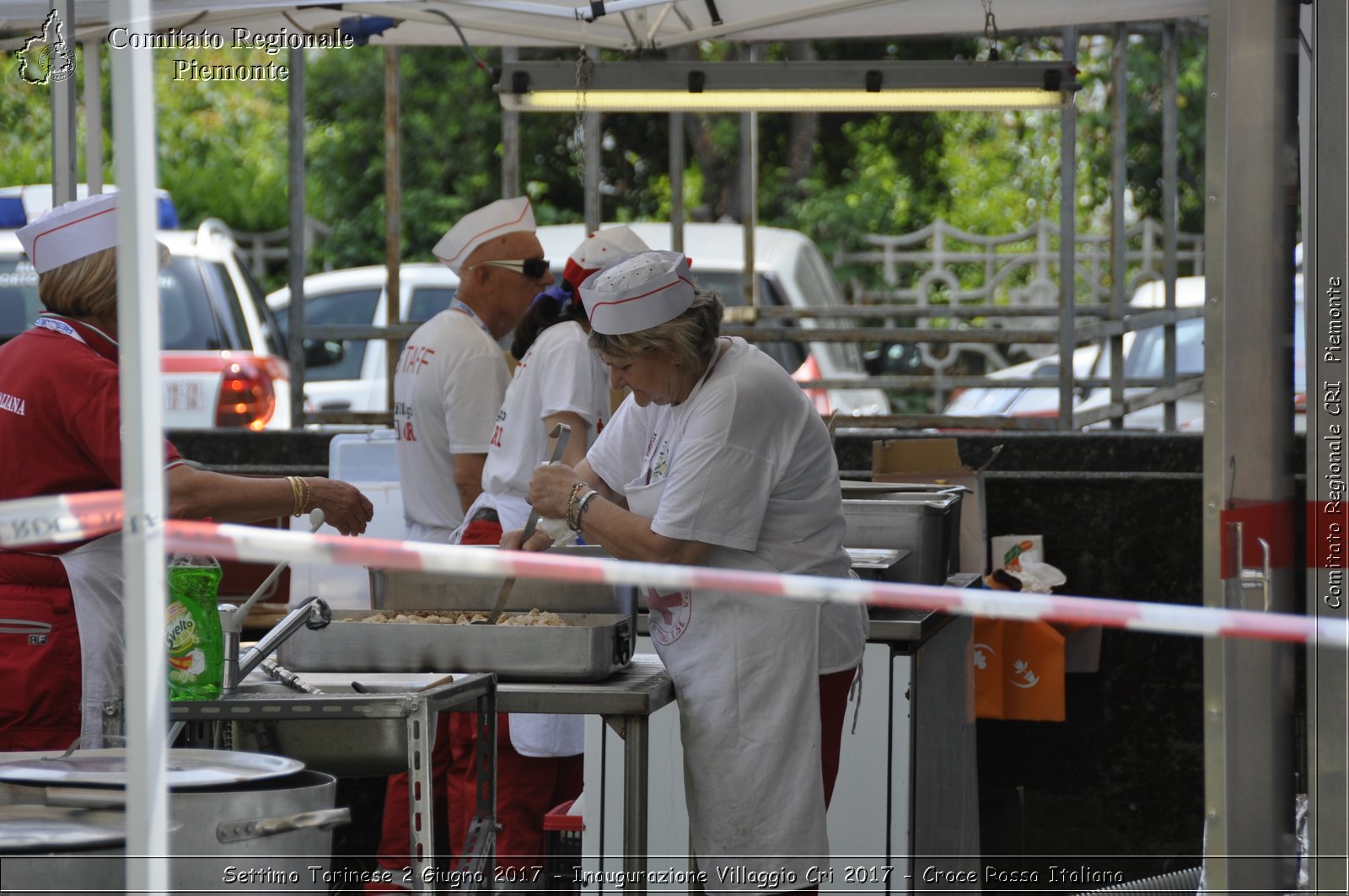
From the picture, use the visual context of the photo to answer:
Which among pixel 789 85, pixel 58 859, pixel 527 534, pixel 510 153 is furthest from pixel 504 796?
pixel 510 153

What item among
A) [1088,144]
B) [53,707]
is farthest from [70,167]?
[1088,144]

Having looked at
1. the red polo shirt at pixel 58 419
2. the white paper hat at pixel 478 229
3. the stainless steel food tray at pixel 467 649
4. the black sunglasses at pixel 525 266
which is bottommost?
the stainless steel food tray at pixel 467 649

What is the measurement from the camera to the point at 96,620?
3.12 meters

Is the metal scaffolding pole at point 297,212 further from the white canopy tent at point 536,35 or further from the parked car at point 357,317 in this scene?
the parked car at point 357,317

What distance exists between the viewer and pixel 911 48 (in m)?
15.2

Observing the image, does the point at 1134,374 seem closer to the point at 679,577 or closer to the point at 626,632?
the point at 626,632

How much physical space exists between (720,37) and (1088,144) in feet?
39.8

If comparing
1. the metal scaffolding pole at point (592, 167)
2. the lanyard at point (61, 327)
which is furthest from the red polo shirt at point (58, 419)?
the metal scaffolding pole at point (592, 167)

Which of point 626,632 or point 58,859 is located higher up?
point 626,632

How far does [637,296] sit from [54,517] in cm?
145

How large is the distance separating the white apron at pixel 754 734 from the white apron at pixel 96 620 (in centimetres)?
113

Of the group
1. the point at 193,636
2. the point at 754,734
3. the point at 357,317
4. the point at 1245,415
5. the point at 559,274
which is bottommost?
the point at 754,734

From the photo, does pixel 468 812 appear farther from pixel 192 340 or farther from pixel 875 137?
pixel 875 137

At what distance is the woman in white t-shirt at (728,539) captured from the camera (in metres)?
3.14
